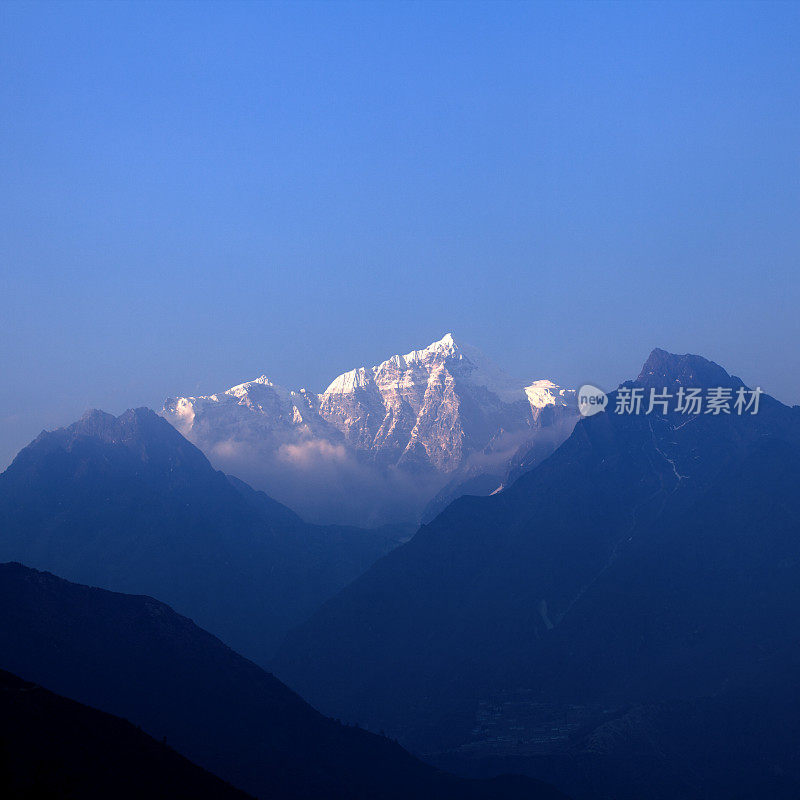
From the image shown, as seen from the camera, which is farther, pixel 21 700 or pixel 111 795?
pixel 21 700

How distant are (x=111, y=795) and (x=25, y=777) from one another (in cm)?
1469

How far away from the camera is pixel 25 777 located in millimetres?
158375

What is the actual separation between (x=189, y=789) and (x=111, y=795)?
16920 millimetres

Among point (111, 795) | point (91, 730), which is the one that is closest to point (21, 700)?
point (91, 730)

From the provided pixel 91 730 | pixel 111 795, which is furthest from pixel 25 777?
pixel 91 730

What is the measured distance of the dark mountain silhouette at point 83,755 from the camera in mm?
164375

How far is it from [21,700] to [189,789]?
29.5m

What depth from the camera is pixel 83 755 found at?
17612 cm

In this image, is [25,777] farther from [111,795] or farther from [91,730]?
[91,730]

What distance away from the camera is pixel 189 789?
18225cm

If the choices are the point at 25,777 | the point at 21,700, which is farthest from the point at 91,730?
the point at 25,777

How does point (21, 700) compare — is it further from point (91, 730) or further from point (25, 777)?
point (25, 777)

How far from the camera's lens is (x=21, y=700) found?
18100 centimetres

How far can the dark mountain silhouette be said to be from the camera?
164m
